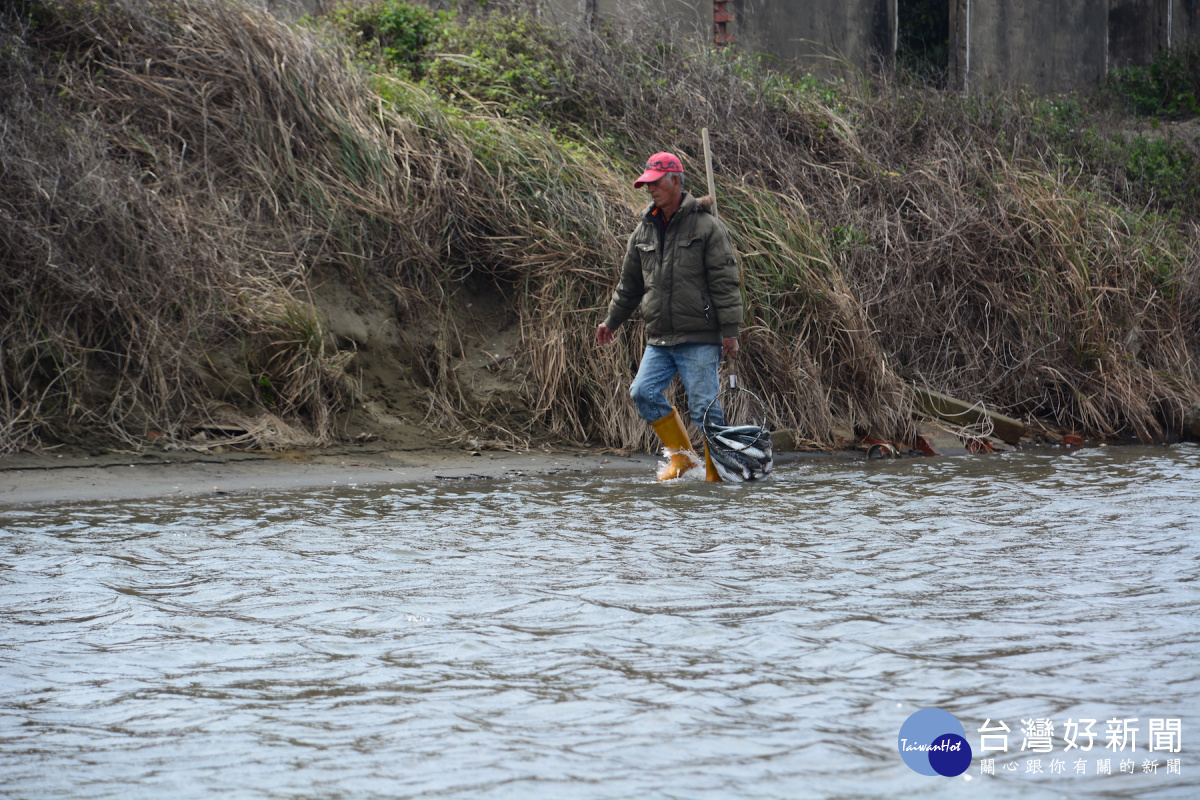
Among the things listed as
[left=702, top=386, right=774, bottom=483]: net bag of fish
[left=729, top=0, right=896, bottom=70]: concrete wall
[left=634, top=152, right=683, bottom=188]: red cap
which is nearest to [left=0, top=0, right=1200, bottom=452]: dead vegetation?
[left=702, top=386, right=774, bottom=483]: net bag of fish

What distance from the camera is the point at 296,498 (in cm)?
696

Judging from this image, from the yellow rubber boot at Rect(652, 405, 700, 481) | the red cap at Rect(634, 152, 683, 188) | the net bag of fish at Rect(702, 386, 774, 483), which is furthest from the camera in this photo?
the yellow rubber boot at Rect(652, 405, 700, 481)

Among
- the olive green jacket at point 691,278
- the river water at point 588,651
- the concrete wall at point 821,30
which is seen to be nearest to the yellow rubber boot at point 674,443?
the olive green jacket at point 691,278

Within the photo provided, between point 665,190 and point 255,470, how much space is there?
3224 mm

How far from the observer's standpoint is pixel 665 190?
306 inches

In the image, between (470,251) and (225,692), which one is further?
(470,251)

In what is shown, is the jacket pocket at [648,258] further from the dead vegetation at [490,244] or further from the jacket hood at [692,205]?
the dead vegetation at [490,244]

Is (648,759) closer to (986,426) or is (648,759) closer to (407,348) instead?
(407,348)

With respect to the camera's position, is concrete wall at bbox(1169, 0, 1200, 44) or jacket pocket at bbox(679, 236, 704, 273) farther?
concrete wall at bbox(1169, 0, 1200, 44)

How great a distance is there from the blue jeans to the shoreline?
1.91 feet

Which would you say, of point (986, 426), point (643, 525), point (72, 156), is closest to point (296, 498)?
point (643, 525)

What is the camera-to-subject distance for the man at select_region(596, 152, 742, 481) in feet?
25.7

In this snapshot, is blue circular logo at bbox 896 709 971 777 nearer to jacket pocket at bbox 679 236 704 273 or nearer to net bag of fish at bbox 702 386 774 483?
net bag of fish at bbox 702 386 774 483

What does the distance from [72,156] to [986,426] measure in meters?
7.52
